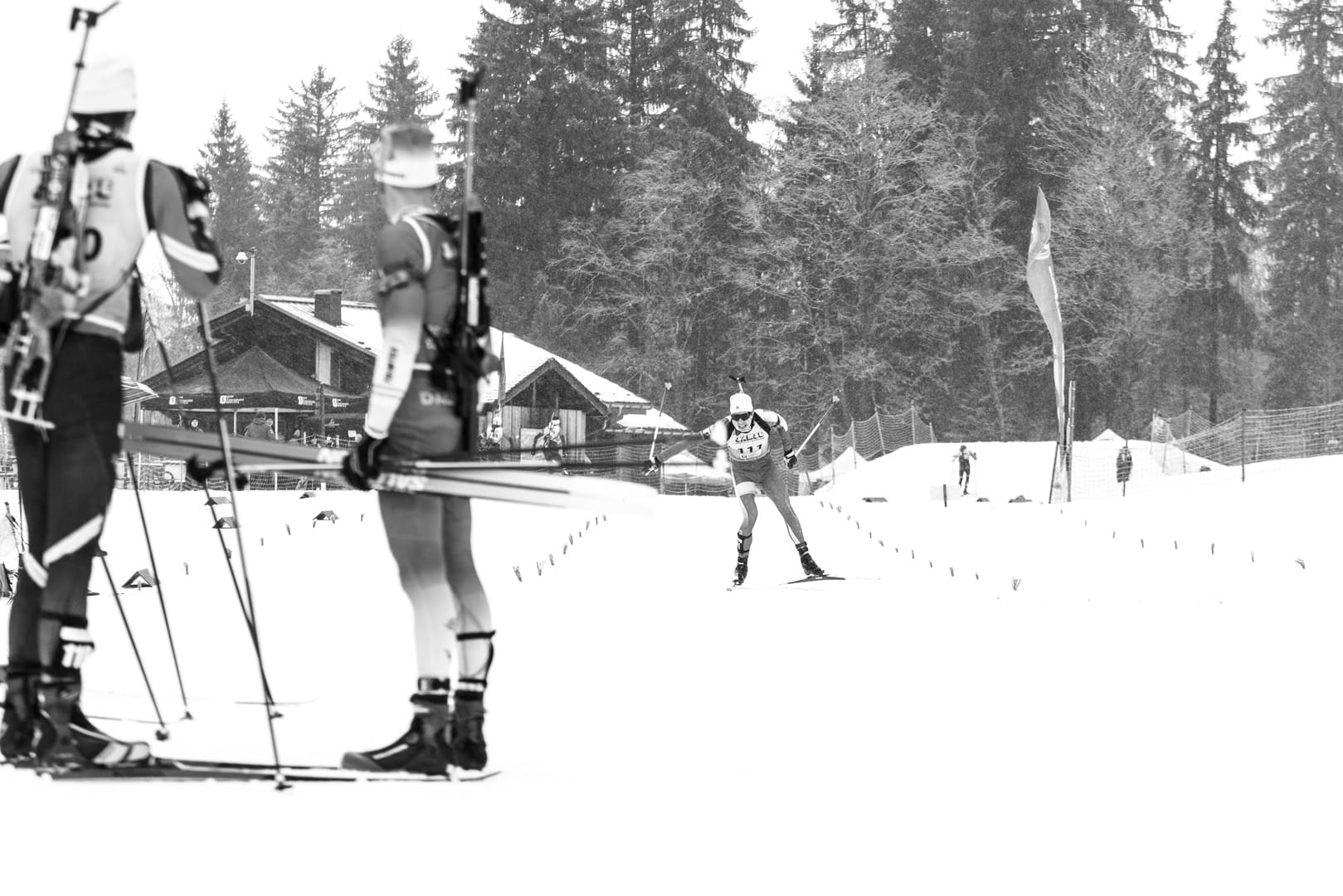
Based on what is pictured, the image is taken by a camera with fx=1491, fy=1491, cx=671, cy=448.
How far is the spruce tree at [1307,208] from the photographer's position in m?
61.3

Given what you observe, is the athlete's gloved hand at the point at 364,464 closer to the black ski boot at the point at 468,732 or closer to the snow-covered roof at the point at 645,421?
the black ski boot at the point at 468,732

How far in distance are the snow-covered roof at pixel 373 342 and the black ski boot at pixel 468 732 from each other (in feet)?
123

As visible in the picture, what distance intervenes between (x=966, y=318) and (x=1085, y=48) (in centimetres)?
1249

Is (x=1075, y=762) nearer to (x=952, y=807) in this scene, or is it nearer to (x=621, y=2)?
(x=952, y=807)

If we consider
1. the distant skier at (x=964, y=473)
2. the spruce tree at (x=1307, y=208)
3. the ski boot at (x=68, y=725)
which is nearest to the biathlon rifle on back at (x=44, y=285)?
the ski boot at (x=68, y=725)

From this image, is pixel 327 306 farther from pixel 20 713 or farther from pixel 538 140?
pixel 20 713

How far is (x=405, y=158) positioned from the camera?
514 cm

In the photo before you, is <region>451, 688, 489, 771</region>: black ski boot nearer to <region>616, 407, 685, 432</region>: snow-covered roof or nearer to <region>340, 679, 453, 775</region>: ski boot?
<region>340, 679, 453, 775</region>: ski boot

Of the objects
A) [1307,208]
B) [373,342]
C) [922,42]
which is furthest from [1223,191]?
[373,342]

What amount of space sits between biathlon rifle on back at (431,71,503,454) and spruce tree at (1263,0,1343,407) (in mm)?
61832

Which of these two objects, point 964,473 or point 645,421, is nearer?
point 964,473

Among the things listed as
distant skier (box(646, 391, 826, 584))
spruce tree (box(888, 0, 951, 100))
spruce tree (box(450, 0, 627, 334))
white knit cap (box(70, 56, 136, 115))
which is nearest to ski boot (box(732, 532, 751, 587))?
distant skier (box(646, 391, 826, 584))

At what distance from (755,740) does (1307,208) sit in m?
63.0

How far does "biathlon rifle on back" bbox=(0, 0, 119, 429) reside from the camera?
4770 mm
